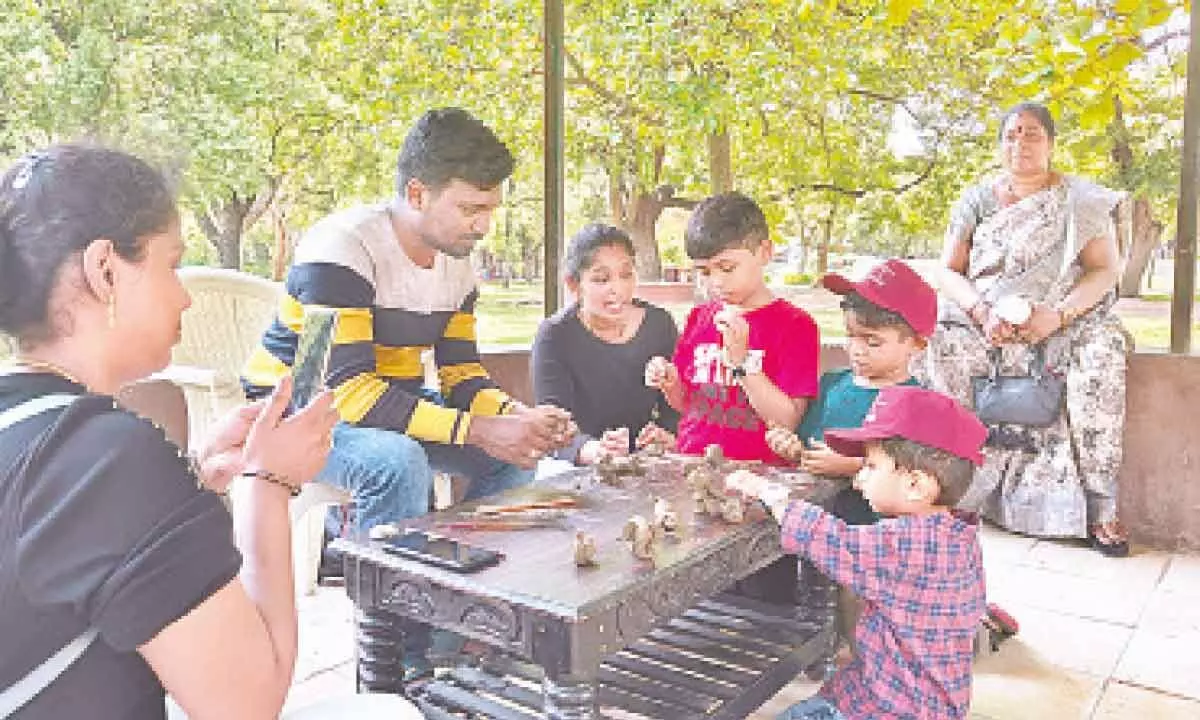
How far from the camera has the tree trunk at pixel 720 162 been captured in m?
5.93

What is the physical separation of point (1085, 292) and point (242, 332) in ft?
10.1

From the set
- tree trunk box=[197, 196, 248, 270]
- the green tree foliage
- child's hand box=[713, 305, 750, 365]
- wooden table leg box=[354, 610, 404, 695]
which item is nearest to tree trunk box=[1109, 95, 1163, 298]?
the green tree foliage

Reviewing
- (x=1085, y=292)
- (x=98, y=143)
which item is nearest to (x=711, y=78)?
(x=1085, y=292)

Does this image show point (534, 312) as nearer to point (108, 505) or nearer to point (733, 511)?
point (733, 511)

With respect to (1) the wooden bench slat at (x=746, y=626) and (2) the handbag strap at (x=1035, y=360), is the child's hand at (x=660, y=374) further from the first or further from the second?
(2) the handbag strap at (x=1035, y=360)

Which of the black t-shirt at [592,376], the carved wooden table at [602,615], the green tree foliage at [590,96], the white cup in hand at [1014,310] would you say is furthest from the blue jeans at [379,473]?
the green tree foliage at [590,96]

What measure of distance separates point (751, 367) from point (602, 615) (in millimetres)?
1221

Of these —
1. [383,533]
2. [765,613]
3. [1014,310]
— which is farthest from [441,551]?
[1014,310]

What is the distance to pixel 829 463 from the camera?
2.44m

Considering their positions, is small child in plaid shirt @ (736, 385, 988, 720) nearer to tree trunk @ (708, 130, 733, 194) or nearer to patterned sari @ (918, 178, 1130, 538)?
patterned sari @ (918, 178, 1130, 538)

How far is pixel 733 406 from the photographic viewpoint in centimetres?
286

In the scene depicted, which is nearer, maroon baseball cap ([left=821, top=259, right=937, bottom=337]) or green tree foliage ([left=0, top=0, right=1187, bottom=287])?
maroon baseball cap ([left=821, top=259, right=937, bottom=337])

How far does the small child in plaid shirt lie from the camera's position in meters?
1.92

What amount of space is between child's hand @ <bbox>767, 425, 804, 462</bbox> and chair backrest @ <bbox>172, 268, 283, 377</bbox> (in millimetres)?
1785
